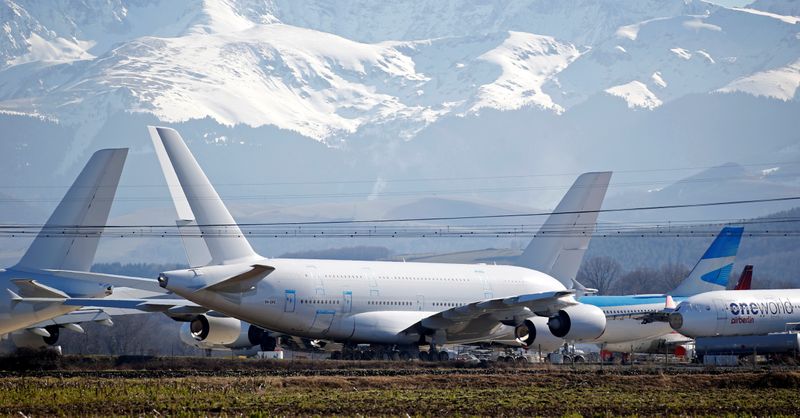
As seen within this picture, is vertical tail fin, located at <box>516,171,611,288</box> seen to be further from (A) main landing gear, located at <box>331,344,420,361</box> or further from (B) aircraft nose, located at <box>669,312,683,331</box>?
(A) main landing gear, located at <box>331,344,420,361</box>

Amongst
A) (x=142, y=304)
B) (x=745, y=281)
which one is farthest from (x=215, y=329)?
(x=745, y=281)

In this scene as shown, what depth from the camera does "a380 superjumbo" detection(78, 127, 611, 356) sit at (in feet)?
170

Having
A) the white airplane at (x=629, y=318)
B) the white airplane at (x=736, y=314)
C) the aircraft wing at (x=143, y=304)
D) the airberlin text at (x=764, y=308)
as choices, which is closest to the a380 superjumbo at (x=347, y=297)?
the aircraft wing at (x=143, y=304)

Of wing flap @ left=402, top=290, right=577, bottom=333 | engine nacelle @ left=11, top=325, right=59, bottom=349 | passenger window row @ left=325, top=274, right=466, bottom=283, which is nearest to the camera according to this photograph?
wing flap @ left=402, top=290, right=577, bottom=333

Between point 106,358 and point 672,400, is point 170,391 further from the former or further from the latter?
point 106,358

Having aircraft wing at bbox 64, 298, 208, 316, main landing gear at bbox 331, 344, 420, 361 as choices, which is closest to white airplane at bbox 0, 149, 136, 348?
aircraft wing at bbox 64, 298, 208, 316

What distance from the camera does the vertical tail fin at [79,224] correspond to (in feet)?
163

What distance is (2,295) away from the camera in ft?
156

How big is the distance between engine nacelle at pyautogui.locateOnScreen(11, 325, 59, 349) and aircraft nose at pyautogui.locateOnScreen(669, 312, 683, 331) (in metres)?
30.5

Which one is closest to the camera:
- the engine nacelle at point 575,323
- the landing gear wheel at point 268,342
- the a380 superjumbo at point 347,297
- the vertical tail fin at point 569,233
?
the a380 superjumbo at point 347,297

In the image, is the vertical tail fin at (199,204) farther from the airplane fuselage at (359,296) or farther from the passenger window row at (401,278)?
the passenger window row at (401,278)

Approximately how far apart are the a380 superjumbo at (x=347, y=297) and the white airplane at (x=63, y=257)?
3.22 meters

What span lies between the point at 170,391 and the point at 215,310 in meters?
15.1

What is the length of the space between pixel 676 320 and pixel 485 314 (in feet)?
50.3
